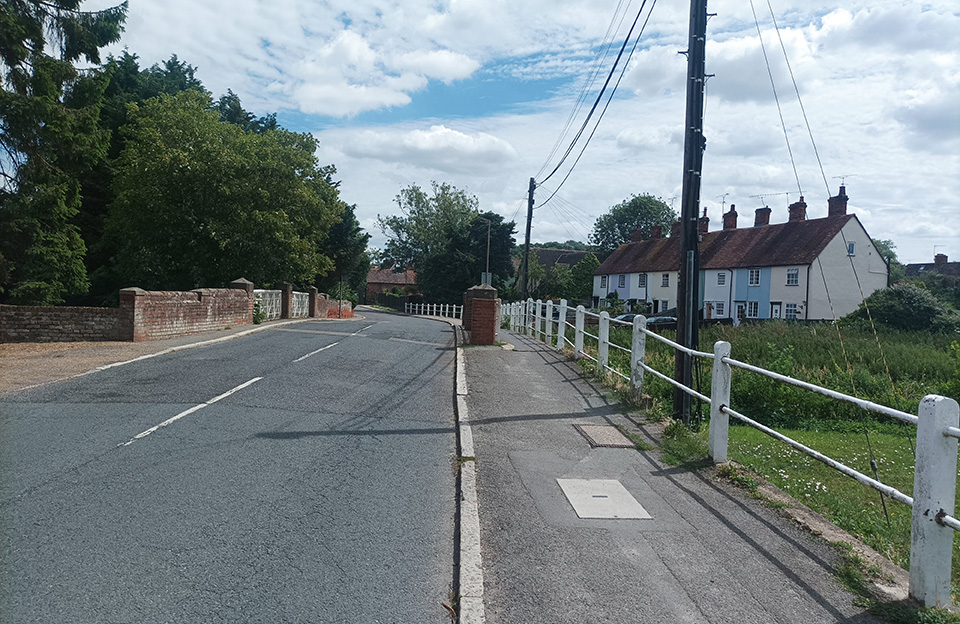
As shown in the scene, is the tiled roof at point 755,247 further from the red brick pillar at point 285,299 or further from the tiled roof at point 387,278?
the tiled roof at point 387,278

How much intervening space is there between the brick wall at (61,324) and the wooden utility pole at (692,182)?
14360 millimetres

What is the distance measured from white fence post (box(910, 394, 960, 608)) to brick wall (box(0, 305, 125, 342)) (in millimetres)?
17987

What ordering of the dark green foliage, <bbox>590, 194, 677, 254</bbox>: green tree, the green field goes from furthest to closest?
<bbox>590, 194, 677, 254</bbox>: green tree < the dark green foliage < the green field

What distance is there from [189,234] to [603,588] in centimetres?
3150

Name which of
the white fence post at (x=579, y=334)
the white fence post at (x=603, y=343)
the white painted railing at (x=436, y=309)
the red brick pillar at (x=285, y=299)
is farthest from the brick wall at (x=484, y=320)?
the white painted railing at (x=436, y=309)

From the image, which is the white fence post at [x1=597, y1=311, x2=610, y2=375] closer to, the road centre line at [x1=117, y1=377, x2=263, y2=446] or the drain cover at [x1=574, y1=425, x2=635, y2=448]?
the drain cover at [x1=574, y1=425, x2=635, y2=448]

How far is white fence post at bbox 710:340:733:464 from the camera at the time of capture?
6895 millimetres

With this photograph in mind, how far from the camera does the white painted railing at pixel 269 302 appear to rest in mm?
29203

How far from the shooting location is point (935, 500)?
13.1 ft

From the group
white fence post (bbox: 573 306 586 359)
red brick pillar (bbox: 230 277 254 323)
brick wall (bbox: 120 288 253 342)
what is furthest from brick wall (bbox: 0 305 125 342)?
white fence post (bbox: 573 306 586 359)

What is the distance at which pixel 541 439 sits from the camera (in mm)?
8117

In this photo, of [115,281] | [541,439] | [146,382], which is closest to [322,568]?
[541,439]

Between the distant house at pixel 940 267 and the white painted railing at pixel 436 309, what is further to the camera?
the distant house at pixel 940 267

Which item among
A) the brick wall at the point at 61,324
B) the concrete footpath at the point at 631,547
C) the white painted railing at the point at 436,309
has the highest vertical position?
the brick wall at the point at 61,324
